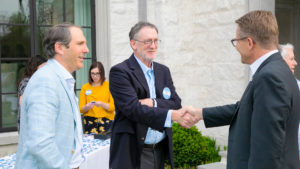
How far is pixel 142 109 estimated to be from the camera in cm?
251

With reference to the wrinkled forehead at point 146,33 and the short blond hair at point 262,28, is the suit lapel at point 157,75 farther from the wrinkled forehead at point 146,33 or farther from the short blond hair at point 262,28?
the short blond hair at point 262,28

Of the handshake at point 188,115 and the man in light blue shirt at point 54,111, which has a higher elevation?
the man in light blue shirt at point 54,111

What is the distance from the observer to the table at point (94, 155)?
3.17 m

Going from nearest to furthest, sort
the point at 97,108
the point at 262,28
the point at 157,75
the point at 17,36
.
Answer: the point at 262,28 < the point at 157,75 < the point at 97,108 < the point at 17,36

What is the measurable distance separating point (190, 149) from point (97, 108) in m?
1.51

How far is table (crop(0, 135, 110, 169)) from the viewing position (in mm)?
3168

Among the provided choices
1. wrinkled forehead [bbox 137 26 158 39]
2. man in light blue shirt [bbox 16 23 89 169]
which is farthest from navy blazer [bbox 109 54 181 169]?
man in light blue shirt [bbox 16 23 89 169]

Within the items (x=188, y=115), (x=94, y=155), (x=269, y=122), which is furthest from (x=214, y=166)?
(x=269, y=122)

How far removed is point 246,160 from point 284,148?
0.68ft

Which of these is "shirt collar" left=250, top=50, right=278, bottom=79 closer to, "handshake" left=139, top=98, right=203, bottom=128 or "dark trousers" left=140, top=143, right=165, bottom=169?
"handshake" left=139, top=98, right=203, bottom=128

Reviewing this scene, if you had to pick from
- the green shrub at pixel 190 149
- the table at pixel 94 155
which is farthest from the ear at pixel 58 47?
the green shrub at pixel 190 149

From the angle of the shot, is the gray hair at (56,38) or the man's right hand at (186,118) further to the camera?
the man's right hand at (186,118)

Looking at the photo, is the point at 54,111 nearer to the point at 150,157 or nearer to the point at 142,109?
the point at 142,109

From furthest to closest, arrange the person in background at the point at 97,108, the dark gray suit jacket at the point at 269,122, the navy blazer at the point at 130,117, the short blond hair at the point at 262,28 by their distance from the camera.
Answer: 1. the person in background at the point at 97,108
2. the navy blazer at the point at 130,117
3. the short blond hair at the point at 262,28
4. the dark gray suit jacket at the point at 269,122
